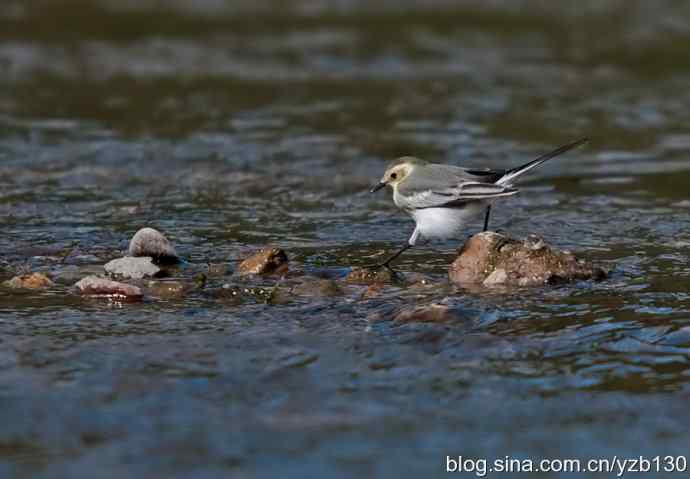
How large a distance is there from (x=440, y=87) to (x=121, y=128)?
12.1ft

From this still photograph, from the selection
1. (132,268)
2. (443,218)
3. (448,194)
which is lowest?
(132,268)

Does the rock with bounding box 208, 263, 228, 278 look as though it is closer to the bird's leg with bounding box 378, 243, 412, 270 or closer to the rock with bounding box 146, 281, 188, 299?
the rock with bounding box 146, 281, 188, 299

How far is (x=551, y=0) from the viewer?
1766cm

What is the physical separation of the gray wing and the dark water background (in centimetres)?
40

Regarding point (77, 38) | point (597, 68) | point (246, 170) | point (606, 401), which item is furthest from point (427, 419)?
point (77, 38)

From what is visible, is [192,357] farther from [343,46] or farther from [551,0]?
[551,0]

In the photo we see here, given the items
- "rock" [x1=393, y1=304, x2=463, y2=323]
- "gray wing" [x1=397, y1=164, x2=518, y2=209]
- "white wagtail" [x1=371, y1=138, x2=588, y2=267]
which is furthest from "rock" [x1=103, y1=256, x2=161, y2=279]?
"rock" [x1=393, y1=304, x2=463, y2=323]

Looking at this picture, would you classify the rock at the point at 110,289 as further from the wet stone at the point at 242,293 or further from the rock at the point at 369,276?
the rock at the point at 369,276

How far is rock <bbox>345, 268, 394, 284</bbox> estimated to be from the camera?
694 centimetres

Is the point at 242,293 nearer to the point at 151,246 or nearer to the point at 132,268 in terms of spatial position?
the point at 132,268

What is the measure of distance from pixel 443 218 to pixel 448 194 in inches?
6.3

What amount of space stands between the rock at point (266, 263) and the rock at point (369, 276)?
41 centimetres

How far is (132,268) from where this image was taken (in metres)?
7.02

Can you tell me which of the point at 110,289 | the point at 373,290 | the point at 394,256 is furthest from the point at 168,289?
the point at 394,256
